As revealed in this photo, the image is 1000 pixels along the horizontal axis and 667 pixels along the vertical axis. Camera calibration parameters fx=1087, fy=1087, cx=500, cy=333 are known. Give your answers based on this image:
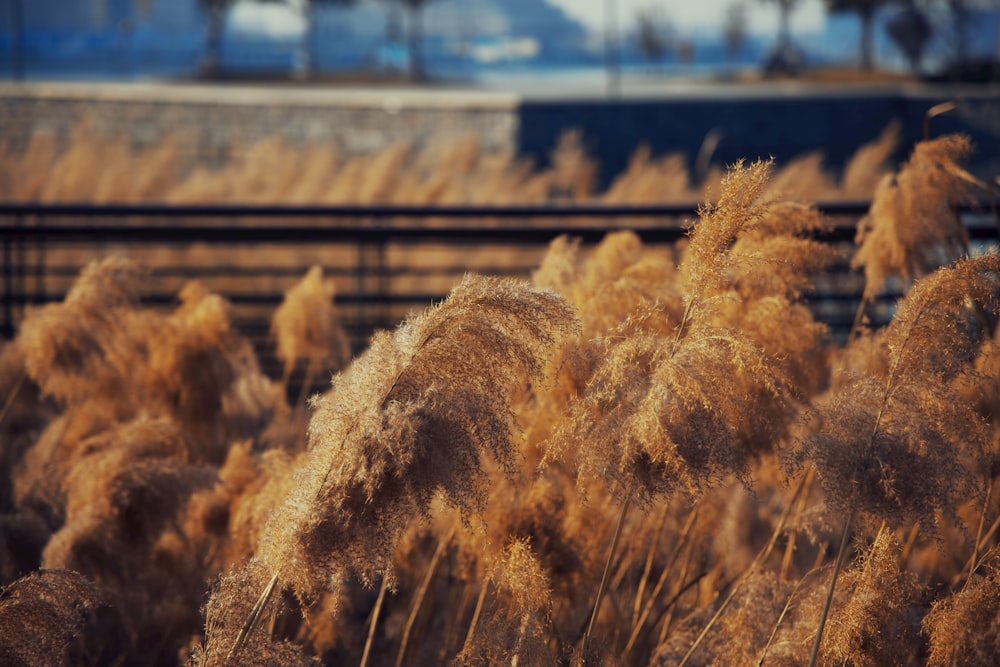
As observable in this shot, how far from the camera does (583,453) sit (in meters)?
1.68

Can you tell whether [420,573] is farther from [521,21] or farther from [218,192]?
[521,21]

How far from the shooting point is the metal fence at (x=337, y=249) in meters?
4.29

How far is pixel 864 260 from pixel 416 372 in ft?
5.07

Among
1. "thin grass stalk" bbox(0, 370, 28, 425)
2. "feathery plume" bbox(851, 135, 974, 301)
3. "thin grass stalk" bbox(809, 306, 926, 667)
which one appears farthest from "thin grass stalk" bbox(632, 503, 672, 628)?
"thin grass stalk" bbox(0, 370, 28, 425)

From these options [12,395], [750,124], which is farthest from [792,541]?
[750,124]

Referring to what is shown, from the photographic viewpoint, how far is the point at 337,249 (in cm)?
760

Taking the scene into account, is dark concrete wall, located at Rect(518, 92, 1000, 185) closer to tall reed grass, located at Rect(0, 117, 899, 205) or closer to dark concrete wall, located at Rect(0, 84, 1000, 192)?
dark concrete wall, located at Rect(0, 84, 1000, 192)

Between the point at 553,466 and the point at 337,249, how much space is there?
5.47 metres

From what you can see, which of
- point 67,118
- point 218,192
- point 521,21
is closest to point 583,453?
point 218,192

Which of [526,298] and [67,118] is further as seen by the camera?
[67,118]

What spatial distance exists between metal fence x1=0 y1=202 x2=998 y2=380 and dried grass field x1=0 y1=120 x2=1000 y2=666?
29 cm

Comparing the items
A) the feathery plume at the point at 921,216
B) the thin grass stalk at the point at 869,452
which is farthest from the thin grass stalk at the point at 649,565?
the feathery plume at the point at 921,216

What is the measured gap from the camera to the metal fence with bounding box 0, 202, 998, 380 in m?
4.29

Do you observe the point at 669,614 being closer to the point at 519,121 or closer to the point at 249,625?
the point at 249,625
